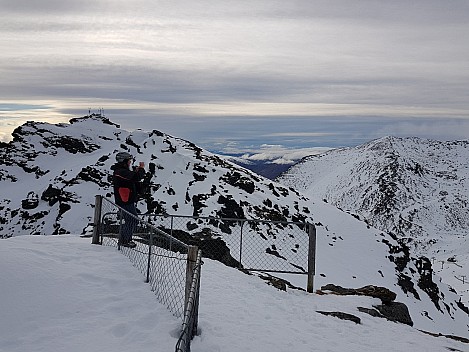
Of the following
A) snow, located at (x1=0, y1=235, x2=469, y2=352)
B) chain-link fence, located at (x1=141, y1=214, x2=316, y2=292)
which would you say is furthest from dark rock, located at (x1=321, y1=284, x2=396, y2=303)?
chain-link fence, located at (x1=141, y1=214, x2=316, y2=292)

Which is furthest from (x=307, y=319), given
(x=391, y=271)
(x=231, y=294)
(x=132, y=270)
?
(x=391, y=271)

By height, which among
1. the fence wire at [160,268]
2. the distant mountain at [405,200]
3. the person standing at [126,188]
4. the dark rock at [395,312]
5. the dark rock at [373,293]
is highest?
the distant mountain at [405,200]

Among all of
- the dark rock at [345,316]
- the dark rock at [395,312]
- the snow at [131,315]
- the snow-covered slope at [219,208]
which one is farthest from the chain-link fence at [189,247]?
the dark rock at [345,316]

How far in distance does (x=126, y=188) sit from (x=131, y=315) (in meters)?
5.20

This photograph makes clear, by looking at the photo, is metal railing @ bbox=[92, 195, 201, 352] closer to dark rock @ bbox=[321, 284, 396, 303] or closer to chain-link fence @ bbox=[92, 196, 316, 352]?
chain-link fence @ bbox=[92, 196, 316, 352]

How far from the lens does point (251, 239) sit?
118 feet

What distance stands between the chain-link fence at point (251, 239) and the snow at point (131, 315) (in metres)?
15.7

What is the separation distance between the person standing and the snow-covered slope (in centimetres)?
1953

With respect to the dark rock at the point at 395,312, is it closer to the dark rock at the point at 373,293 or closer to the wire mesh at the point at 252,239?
the dark rock at the point at 373,293

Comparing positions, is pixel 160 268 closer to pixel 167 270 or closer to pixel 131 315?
pixel 167 270

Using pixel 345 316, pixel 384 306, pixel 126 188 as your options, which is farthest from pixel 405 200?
pixel 126 188

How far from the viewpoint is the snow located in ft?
21.7

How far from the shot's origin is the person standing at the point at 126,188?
11.8 meters

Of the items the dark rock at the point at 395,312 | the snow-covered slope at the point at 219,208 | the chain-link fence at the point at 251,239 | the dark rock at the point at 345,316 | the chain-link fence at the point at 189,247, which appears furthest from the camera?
the snow-covered slope at the point at 219,208
